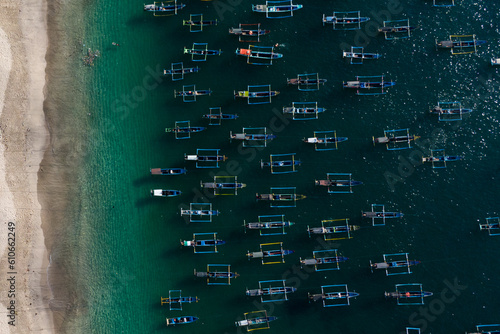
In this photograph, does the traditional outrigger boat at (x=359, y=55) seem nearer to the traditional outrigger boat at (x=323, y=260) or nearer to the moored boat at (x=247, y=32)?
the moored boat at (x=247, y=32)

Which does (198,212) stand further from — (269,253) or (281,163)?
(281,163)

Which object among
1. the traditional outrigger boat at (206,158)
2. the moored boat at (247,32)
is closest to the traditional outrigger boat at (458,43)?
the moored boat at (247,32)

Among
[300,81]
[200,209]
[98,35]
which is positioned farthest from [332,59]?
[98,35]

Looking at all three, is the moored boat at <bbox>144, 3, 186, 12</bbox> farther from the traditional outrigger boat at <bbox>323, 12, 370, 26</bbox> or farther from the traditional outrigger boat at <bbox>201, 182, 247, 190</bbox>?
the traditional outrigger boat at <bbox>201, 182, 247, 190</bbox>

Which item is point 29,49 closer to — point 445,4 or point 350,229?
point 350,229

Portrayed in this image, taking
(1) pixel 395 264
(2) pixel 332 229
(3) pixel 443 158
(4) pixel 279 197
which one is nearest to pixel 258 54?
(4) pixel 279 197

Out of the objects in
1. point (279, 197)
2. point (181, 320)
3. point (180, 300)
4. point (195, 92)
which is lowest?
point (181, 320)
